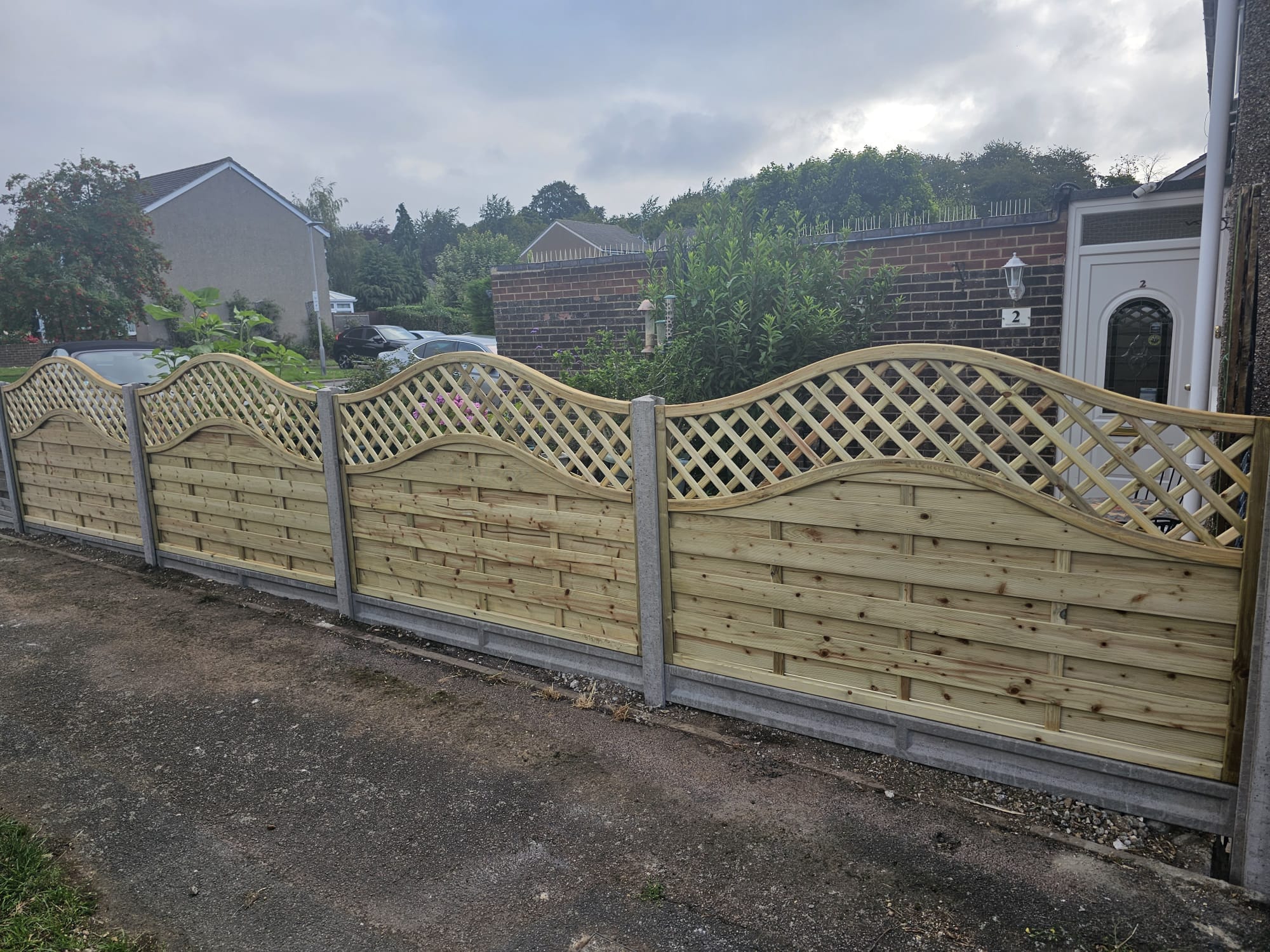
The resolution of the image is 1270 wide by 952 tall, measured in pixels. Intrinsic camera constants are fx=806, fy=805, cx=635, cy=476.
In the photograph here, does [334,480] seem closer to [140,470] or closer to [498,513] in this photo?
[498,513]

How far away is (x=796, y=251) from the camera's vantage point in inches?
226

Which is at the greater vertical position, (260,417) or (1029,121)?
(1029,121)

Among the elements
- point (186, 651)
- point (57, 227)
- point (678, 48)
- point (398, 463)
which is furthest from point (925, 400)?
point (57, 227)

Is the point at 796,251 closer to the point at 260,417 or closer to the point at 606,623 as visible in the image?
the point at 606,623

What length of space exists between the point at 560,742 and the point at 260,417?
323cm

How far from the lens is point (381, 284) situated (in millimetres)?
43562

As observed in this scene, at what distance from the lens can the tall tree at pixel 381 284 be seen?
4316cm

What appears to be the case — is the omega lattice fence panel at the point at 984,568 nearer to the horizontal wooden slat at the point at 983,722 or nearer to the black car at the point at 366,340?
the horizontal wooden slat at the point at 983,722

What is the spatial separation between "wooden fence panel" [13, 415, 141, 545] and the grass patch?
4.31m

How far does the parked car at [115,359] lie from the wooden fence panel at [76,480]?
2.46 metres

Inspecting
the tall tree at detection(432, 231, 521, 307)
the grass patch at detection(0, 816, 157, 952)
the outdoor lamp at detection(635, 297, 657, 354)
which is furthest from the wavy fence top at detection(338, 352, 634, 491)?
the tall tree at detection(432, 231, 521, 307)

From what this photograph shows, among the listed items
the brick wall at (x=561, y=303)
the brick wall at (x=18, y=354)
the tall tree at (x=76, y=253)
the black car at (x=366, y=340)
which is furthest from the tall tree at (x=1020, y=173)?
the brick wall at (x=18, y=354)

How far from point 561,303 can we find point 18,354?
2359 cm

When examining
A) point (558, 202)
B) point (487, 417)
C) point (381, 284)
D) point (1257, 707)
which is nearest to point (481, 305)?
point (381, 284)
